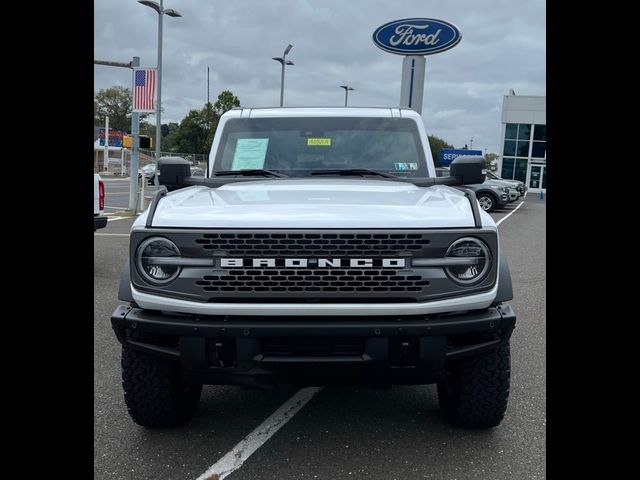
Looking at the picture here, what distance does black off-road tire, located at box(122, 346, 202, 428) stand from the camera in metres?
3.18

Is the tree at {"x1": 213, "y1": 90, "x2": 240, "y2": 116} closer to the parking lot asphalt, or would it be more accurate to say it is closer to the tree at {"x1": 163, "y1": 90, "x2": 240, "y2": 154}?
the tree at {"x1": 163, "y1": 90, "x2": 240, "y2": 154}

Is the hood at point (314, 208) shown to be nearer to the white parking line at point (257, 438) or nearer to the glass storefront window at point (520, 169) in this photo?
the white parking line at point (257, 438)

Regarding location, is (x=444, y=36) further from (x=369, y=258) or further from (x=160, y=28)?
(x=369, y=258)

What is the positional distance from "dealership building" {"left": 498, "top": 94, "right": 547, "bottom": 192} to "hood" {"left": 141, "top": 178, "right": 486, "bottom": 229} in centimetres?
4613

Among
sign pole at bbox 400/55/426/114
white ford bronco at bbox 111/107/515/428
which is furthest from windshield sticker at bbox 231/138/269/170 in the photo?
sign pole at bbox 400/55/426/114

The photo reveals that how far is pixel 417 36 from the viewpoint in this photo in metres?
20.8

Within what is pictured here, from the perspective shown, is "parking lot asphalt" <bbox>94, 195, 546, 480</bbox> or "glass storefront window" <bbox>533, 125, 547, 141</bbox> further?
"glass storefront window" <bbox>533, 125, 547, 141</bbox>

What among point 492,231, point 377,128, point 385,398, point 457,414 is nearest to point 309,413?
point 385,398

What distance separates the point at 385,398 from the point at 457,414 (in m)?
0.72

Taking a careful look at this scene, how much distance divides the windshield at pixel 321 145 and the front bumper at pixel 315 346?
166 centimetres

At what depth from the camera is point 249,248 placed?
2809 millimetres

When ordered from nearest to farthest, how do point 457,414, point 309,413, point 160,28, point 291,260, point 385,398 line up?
point 291,260
point 457,414
point 309,413
point 385,398
point 160,28

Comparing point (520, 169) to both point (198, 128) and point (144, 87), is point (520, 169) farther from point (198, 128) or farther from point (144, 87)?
point (198, 128)

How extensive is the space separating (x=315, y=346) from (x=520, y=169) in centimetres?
4819
